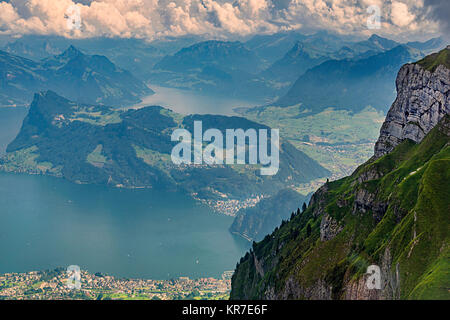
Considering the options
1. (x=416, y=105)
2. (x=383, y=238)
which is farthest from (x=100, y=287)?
(x=383, y=238)

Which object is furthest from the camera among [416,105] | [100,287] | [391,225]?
[100,287]

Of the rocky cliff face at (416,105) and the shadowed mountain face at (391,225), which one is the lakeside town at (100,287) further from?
the rocky cliff face at (416,105)

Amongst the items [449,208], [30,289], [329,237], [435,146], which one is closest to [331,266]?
[329,237]

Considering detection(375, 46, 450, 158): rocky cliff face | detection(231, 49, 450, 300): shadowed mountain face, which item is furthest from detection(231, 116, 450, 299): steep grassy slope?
detection(375, 46, 450, 158): rocky cliff face

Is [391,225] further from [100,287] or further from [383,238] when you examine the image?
[100,287]

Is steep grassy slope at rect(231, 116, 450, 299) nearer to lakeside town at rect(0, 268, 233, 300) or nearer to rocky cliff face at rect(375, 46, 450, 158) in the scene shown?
rocky cliff face at rect(375, 46, 450, 158)

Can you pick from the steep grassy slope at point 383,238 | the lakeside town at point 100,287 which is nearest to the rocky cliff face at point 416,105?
the steep grassy slope at point 383,238
